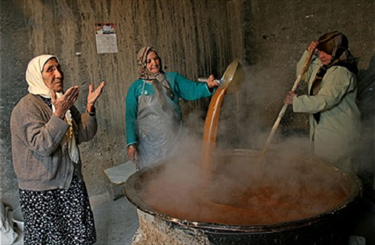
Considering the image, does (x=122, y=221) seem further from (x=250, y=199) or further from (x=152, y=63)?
(x=250, y=199)

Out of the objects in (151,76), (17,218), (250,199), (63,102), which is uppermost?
(151,76)

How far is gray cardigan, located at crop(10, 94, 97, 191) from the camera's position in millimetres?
2293

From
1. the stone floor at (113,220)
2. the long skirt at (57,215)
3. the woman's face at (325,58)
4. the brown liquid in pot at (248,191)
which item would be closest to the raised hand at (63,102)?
the long skirt at (57,215)

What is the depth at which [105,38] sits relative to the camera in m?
4.16

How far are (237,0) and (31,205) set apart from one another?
3.90m

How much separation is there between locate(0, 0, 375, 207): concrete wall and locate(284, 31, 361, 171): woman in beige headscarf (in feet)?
1.65

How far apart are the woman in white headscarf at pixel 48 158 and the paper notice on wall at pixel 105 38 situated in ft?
5.35

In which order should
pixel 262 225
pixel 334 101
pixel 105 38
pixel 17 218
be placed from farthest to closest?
pixel 105 38, pixel 17 218, pixel 334 101, pixel 262 225

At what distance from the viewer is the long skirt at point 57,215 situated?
2518mm

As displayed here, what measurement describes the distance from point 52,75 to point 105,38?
6.00ft

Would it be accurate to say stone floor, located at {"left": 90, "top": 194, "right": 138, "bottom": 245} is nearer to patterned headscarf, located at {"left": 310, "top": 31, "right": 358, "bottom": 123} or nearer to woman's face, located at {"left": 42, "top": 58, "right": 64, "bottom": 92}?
woman's face, located at {"left": 42, "top": 58, "right": 64, "bottom": 92}

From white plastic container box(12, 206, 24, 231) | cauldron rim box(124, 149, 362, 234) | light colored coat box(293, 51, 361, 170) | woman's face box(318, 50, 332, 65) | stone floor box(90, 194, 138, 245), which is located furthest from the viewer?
white plastic container box(12, 206, 24, 231)

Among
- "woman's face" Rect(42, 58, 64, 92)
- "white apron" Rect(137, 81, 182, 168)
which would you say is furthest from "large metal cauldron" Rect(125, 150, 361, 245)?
"woman's face" Rect(42, 58, 64, 92)

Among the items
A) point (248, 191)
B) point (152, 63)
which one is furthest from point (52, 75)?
point (248, 191)
